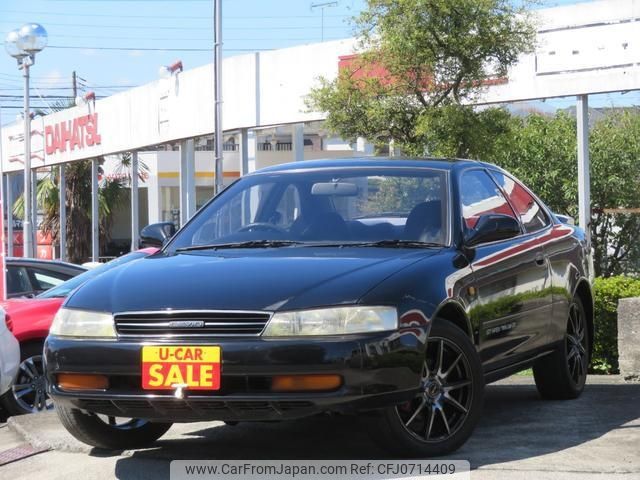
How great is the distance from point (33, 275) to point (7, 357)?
3503 millimetres

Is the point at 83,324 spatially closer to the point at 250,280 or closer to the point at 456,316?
the point at 250,280

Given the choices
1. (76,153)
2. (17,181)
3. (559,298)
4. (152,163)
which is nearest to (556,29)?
(559,298)

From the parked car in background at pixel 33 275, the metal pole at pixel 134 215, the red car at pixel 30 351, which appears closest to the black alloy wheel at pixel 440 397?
the red car at pixel 30 351

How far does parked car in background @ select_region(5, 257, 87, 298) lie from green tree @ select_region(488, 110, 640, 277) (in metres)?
9.55

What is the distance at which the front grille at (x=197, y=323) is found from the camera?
511 centimetres

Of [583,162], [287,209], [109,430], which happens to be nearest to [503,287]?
[287,209]

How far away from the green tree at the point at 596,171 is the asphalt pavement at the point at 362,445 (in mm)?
11598

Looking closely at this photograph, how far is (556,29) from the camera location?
15.0m

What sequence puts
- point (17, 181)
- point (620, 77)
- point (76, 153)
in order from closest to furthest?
point (620, 77) < point (76, 153) < point (17, 181)

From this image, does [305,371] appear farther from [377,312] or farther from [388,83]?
[388,83]

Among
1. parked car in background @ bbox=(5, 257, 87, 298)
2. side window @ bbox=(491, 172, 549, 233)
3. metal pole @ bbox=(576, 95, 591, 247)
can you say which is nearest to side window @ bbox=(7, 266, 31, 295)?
parked car in background @ bbox=(5, 257, 87, 298)

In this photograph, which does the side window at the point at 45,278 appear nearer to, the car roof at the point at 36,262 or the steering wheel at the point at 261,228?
the car roof at the point at 36,262

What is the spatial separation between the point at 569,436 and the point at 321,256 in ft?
5.48

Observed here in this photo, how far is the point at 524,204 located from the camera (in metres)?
7.45
